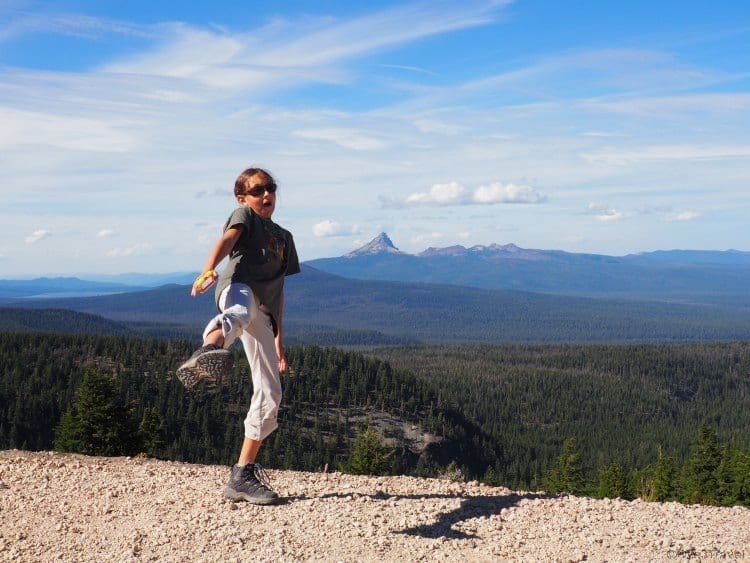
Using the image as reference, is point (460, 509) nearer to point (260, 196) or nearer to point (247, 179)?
point (260, 196)

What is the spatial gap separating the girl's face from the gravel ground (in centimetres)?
391

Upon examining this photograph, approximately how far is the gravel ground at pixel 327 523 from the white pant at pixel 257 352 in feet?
3.94

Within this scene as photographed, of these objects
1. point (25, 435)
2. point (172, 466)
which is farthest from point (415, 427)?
point (172, 466)

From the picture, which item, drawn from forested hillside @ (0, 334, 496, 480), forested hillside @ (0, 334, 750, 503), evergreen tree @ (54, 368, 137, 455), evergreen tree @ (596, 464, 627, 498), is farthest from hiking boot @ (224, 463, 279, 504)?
forested hillside @ (0, 334, 496, 480)

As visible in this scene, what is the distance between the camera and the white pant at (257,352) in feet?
28.0

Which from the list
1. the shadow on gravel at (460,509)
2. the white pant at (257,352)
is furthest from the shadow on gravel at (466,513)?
the white pant at (257,352)

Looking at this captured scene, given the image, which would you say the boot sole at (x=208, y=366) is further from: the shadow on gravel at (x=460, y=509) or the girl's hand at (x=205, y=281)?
the shadow on gravel at (x=460, y=509)

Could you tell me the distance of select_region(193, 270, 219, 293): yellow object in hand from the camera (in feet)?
25.4

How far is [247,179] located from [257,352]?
219 centimetres

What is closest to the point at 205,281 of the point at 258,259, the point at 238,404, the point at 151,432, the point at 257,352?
the point at 258,259

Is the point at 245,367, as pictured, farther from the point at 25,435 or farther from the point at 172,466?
the point at 172,466

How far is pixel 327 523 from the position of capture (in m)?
9.10

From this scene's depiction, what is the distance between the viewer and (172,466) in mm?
12867

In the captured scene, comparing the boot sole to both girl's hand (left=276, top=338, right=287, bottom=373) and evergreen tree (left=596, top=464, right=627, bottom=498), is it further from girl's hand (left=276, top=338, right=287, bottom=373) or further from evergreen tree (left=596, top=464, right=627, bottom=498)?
evergreen tree (left=596, top=464, right=627, bottom=498)
